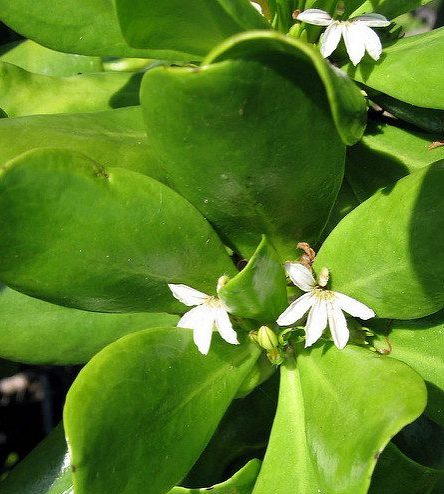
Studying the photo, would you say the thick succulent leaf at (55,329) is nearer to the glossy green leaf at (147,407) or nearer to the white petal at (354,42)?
the glossy green leaf at (147,407)

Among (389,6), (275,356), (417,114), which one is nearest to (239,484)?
(275,356)

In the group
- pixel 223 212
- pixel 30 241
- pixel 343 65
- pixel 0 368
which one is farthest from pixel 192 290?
pixel 0 368

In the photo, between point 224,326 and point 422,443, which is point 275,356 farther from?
point 422,443

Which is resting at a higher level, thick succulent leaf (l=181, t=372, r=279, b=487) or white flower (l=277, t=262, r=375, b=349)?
white flower (l=277, t=262, r=375, b=349)

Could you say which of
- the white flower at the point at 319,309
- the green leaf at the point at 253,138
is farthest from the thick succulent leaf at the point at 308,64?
A: the white flower at the point at 319,309

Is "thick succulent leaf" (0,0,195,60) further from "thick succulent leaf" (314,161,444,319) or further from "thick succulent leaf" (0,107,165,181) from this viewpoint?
"thick succulent leaf" (314,161,444,319)

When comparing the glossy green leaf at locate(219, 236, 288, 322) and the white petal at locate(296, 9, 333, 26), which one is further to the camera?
the white petal at locate(296, 9, 333, 26)

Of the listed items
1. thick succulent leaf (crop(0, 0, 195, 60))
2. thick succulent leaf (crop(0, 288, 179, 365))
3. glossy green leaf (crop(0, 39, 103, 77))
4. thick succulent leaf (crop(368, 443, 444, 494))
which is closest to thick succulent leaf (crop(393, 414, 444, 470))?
thick succulent leaf (crop(368, 443, 444, 494))
